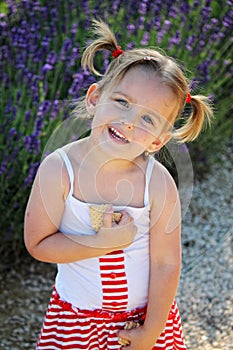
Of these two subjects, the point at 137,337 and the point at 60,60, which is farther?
the point at 60,60

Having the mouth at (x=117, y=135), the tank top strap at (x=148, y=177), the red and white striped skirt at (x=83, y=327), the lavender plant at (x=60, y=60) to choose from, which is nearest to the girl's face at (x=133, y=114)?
the mouth at (x=117, y=135)

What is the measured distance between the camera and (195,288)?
3.26 metres

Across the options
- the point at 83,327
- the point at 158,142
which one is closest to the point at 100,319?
the point at 83,327

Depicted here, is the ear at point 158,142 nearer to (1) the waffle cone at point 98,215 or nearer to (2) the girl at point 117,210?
(2) the girl at point 117,210

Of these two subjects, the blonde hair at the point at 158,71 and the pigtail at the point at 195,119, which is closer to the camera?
the blonde hair at the point at 158,71

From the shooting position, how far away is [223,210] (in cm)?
394

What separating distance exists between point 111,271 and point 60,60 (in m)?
1.59

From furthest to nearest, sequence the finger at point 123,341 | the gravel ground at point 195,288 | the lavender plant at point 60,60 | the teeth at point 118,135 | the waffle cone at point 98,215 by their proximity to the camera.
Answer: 1. the lavender plant at point 60,60
2. the gravel ground at point 195,288
3. the finger at point 123,341
4. the waffle cone at point 98,215
5. the teeth at point 118,135

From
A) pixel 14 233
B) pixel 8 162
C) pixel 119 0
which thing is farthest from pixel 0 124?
pixel 119 0

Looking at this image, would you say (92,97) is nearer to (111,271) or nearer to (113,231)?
(113,231)

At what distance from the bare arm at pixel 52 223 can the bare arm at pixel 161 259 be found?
92mm

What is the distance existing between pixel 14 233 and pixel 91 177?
139 centimetres

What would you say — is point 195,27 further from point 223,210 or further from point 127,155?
point 127,155

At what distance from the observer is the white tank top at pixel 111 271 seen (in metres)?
1.83
